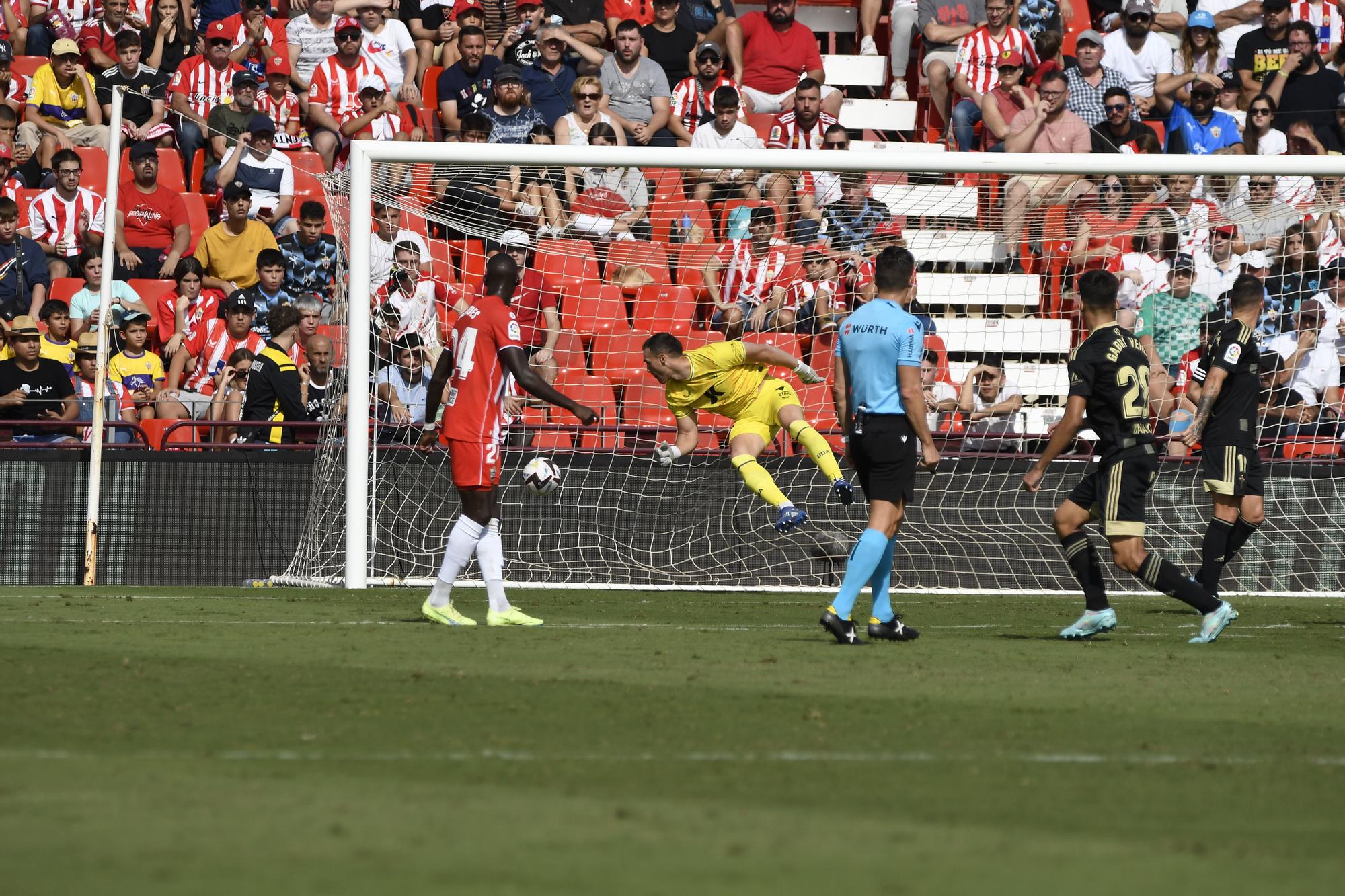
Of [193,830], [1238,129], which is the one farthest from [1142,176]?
[193,830]

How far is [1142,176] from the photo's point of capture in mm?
14398

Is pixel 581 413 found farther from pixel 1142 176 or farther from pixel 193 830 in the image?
pixel 1142 176

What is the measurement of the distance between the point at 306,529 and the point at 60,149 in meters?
5.91

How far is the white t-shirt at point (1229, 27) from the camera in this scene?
21.2m

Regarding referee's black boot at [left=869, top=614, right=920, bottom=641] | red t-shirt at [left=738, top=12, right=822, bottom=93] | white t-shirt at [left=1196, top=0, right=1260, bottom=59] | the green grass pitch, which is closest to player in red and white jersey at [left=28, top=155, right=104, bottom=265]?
red t-shirt at [left=738, top=12, right=822, bottom=93]

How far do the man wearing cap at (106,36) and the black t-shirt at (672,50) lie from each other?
5685mm

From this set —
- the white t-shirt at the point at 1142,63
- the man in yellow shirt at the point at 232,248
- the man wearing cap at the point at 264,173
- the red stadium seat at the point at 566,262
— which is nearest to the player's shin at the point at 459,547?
the red stadium seat at the point at 566,262

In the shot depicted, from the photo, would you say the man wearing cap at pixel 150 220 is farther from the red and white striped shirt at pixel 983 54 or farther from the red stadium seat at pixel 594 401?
the red and white striped shirt at pixel 983 54

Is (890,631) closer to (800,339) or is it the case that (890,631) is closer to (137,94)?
(800,339)

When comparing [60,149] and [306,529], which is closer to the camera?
[306,529]

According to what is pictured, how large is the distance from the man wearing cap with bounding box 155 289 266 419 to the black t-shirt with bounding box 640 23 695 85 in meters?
6.02

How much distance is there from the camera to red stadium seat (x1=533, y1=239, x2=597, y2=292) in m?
15.2

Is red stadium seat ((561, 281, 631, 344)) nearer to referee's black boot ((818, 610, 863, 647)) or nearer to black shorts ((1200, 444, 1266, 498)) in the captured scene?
black shorts ((1200, 444, 1266, 498))

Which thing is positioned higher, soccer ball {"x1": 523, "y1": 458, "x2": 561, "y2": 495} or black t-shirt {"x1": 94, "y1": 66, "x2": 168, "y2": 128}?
black t-shirt {"x1": 94, "y1": 66, "x2": 168, "y2": 128}
